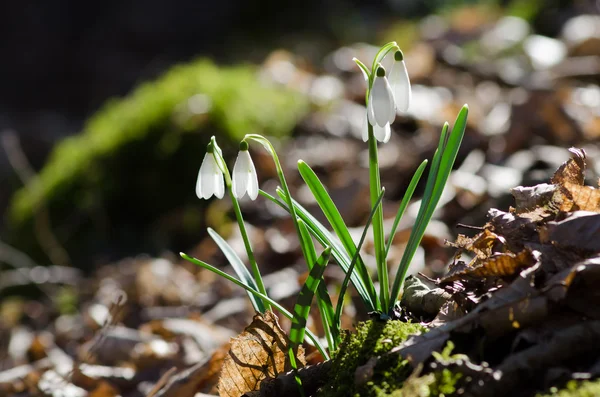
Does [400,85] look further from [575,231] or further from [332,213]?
[575,231]

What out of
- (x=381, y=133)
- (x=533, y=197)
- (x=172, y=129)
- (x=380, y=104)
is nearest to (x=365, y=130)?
(x=381, y=133)

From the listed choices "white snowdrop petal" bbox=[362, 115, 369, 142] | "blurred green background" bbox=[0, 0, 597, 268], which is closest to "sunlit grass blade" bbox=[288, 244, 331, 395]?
"white snowdrop petal" bbox=[362, 115, 369, 142]

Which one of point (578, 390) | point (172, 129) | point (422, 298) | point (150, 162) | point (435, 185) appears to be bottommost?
point (578, 390)

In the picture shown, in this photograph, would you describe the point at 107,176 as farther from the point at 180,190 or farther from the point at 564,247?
the point at 564,247

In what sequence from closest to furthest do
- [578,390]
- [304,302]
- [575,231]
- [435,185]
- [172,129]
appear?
[578,390] → [575,231] → [304,302] → [435,185] → [172,129]

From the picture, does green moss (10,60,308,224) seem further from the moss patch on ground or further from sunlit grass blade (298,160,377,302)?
sunlit grass blade (298,160,377,302)

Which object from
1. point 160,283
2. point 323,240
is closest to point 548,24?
point 160,283

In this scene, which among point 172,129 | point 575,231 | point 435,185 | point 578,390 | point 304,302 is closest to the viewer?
point 578,390

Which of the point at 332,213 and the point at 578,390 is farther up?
the point at 332,213
